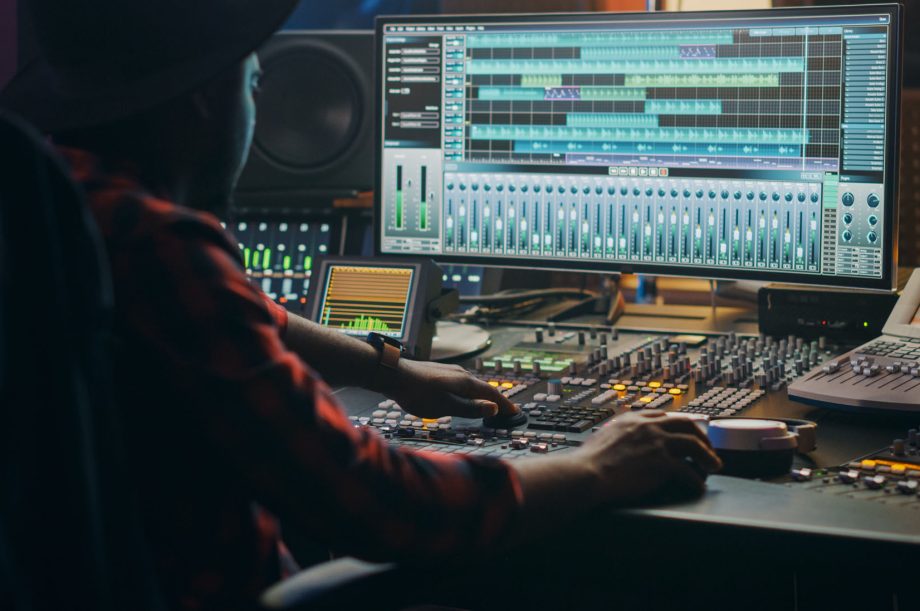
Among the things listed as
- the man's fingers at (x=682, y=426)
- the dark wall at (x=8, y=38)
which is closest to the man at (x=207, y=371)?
the man's fingers at (x=682, y=426)

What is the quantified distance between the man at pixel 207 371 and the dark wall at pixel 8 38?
1458 mm

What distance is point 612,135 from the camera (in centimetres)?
186

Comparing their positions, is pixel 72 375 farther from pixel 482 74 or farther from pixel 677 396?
pixel 482 74

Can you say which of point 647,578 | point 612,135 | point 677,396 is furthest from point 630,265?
point 647,578

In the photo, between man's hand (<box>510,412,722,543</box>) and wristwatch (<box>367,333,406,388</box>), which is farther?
wristwatch (<box>367,333,406,388</box>)

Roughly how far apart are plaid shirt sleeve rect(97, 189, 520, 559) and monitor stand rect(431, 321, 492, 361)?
2.91 ft

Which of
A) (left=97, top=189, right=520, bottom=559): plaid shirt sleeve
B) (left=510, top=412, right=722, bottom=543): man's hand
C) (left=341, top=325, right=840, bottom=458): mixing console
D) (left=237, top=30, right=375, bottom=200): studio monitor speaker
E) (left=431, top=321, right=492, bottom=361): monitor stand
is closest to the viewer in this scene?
(left=97, top=189, right=520, bottom=559): plaid shirt sleeve

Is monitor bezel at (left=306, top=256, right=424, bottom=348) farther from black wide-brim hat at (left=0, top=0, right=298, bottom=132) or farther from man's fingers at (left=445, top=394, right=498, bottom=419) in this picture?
black wide-brim hat at (left=0, top=0, right=298, bottom=132)

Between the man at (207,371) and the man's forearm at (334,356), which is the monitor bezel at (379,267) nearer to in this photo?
the man's forearm at (334,356)

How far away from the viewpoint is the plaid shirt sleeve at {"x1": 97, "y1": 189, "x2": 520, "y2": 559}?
87cm

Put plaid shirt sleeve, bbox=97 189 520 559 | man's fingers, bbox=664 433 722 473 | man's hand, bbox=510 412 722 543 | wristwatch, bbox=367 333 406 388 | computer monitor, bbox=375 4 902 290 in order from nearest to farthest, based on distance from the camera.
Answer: plaid shirt sleeve, bbox=97 189 520 559 < man's hand, bbox=510 412 722 543 < man's fingers, bbox=664 433 722 473 < wristwatch, bbox=367 333 406 388 < computer monitor, bbox=375 4 902 290

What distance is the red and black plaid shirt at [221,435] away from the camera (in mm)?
874

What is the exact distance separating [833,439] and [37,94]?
950mm

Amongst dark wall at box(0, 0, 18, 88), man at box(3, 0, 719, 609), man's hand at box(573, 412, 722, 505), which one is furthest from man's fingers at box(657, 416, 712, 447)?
dark wall at box(0, 0, 18, 88)
